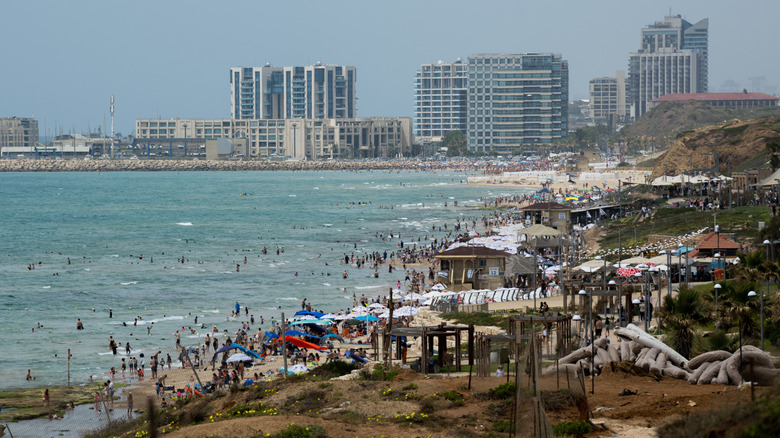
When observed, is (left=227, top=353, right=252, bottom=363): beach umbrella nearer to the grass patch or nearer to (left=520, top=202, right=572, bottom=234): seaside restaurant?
the grass patch

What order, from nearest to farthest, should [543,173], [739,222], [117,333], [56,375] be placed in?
[56,375] → [117,333] → [739,222] → [543,173]

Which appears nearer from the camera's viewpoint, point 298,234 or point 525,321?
point 525,321

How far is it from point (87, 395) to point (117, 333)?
11018mm

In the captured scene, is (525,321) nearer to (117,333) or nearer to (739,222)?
(117,333)

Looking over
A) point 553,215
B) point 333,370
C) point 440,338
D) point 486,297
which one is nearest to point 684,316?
point 440,338

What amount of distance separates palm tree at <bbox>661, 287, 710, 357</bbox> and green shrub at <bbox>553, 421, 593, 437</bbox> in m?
5.88

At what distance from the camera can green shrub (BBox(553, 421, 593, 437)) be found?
617 inches

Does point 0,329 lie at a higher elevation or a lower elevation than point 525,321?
lower

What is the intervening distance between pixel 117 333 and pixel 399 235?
41664 millimetres

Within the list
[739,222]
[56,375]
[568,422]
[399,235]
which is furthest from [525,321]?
[399,235]

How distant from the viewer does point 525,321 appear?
82.0 ft

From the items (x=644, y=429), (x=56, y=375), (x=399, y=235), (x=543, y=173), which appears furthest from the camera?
Result: (x=543, y=173)

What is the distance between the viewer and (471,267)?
43438 mm

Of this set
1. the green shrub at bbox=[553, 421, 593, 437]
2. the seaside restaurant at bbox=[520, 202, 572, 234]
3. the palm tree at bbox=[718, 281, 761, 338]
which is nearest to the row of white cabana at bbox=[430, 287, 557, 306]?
the palm tree at bbox=[718, 281, 761, 338]
